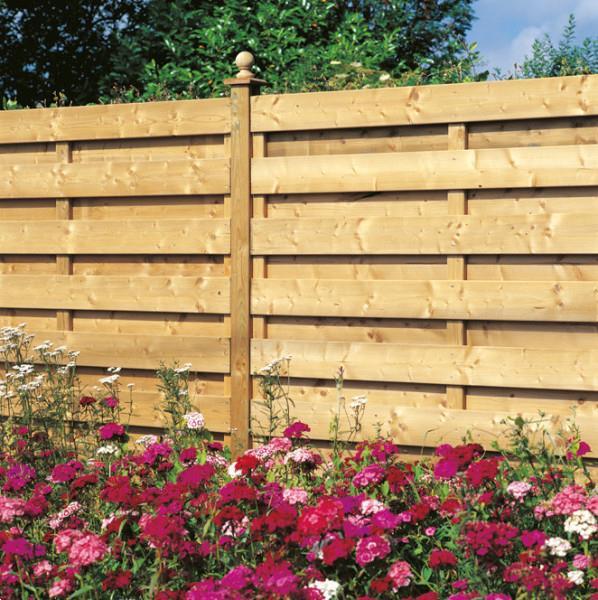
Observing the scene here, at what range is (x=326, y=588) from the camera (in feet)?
7.82

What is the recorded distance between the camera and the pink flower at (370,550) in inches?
101

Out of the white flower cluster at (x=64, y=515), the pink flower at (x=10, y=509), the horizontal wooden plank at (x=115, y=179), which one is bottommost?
the white flower cluster at (x=64, y=515)

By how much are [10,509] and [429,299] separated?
2457 mm

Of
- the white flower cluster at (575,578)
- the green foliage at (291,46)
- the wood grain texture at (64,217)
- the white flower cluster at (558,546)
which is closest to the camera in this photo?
the white flower cluster at (575,578)

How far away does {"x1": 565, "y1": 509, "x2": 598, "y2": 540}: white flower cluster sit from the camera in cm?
270

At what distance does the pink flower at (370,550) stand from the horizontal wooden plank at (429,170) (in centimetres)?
246

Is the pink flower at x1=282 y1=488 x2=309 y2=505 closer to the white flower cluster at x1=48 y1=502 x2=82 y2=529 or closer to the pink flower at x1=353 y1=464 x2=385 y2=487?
the pink flower at x1=353 y1=464 x2=385 y2=487

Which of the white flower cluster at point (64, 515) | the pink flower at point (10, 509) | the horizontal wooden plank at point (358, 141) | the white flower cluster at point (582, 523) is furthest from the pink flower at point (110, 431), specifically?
the horizontal wooden plank at point (358, 141)

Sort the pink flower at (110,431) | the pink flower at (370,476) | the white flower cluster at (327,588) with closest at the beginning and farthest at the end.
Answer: the white flower cluster at (327,588)
the pink flower at (370,476)
the pink flower at (110,431)

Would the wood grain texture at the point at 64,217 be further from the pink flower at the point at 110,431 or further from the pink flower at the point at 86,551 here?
the pink flower at the point at 86,551

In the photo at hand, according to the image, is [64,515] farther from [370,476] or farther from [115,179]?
[115,179]

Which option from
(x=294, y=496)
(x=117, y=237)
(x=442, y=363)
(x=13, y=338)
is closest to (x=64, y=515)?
(x=294, y=496)

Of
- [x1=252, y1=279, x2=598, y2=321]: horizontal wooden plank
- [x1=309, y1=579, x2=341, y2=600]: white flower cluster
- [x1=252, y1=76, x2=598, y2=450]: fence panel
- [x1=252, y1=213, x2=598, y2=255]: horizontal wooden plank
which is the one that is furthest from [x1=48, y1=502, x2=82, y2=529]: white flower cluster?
[x1=252, y1=213, x2=598, y2=255]: horizontal wooden plank

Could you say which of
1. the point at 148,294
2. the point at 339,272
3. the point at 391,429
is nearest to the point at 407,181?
the point at 339,272
